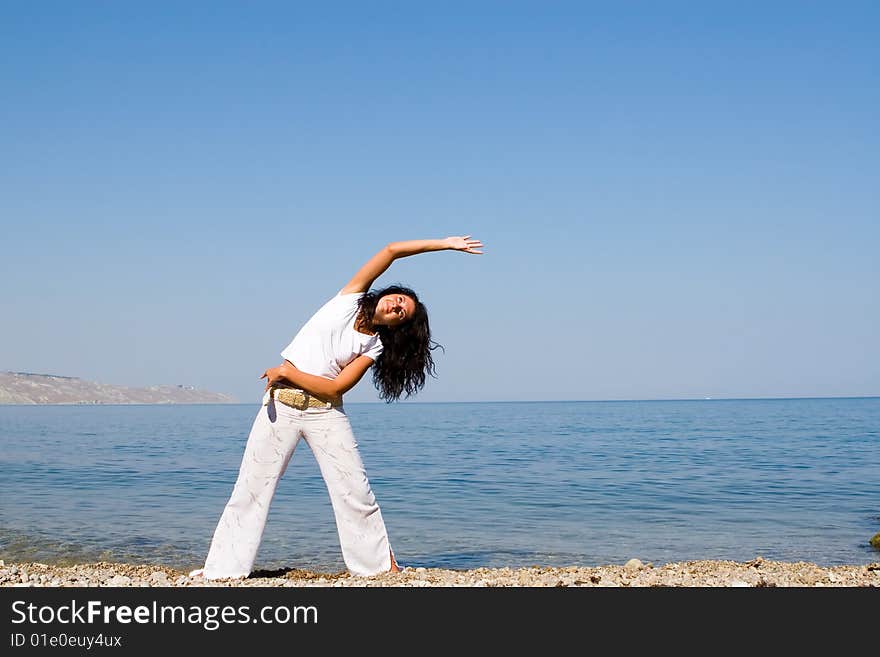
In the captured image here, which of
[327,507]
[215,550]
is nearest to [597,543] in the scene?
[327,507]

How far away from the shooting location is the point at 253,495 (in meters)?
6.28

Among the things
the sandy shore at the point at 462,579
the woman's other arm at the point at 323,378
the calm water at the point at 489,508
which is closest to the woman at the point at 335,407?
the woman's other arm at the point at 323,378

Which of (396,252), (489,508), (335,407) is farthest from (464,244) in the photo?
(489,508)

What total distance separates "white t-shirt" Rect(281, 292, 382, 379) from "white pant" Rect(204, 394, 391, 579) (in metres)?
0.33

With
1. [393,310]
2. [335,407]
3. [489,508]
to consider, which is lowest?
[489,508]

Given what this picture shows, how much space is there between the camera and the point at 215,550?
6.26 m

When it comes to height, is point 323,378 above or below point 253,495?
above

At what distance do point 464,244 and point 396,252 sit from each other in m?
0.49

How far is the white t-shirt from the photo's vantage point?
6.14 m

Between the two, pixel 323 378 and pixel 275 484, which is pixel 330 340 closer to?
pixel 323 378

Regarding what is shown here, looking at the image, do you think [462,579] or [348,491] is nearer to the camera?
[462,579]

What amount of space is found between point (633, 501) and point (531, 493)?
2084 mm

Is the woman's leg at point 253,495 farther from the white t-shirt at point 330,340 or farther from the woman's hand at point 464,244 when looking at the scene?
the woman's hand at point 464,244

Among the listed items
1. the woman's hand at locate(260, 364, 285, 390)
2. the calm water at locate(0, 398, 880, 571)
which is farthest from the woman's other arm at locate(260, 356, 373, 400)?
the calm water at locate(0, 398, 880, 571)
